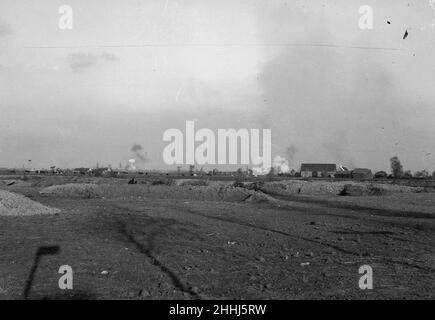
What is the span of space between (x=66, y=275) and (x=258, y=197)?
1984cm

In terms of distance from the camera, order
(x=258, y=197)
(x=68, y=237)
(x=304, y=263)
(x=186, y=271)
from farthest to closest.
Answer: (x=258, y=197), (x=68, y=237), (x=304, y=263), (x=186, y=271)

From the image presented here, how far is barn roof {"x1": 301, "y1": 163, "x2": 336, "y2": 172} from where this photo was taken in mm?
89887

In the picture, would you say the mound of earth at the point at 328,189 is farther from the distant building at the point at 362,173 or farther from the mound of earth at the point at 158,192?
the distant building at the point at 362,173

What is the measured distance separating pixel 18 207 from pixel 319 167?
263 feet

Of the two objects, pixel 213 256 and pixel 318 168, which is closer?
pixel 213 256

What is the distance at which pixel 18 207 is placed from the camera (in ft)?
53.2

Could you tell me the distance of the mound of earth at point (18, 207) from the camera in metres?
15.7

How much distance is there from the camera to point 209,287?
666cm

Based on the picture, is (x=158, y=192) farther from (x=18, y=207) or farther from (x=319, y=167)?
(x=319, y=167)

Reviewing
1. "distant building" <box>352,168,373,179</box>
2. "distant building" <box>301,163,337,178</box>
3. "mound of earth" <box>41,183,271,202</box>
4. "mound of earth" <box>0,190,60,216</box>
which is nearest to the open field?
"mound of earth" <box>0,190,60,216</box>

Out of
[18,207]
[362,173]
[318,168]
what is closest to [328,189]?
[18,207]

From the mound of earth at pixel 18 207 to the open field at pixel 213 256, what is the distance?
1.35 ft

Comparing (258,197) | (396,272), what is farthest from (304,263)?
(258,197)

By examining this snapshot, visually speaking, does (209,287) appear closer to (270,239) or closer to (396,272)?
(396,272)
